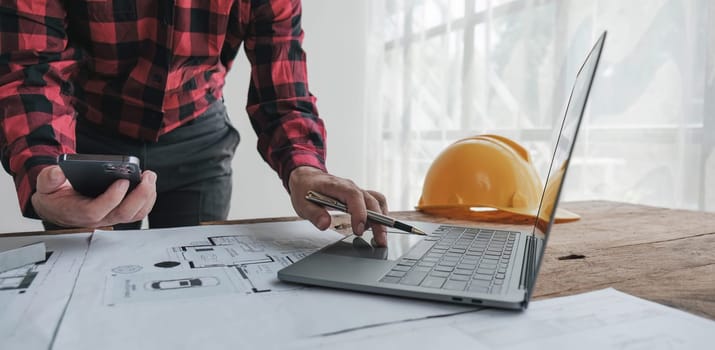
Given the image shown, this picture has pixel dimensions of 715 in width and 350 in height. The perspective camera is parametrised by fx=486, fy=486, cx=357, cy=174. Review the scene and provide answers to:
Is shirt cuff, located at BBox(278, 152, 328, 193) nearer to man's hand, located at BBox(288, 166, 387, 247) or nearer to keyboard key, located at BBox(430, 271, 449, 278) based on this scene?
man's hand, located at BBox(288, 166, 387, 247)

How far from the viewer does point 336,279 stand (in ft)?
1.39

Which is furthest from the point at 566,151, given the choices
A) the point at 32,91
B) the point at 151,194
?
the point at 32,91

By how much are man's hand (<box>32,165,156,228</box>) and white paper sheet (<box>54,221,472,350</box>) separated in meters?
0.04

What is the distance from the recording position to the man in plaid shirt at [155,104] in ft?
1.99

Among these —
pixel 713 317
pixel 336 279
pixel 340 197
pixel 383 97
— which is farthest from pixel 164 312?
pixel 383 97

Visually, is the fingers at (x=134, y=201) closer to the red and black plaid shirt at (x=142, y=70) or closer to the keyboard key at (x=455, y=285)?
the red and black plaid shirt at (x=142, y=70)

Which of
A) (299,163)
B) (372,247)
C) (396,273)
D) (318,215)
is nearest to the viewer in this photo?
(396,273)

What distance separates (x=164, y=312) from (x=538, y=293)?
0.31 meters

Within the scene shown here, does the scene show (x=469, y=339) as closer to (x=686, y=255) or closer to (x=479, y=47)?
(x=686, y=255)

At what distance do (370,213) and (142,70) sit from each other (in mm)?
519

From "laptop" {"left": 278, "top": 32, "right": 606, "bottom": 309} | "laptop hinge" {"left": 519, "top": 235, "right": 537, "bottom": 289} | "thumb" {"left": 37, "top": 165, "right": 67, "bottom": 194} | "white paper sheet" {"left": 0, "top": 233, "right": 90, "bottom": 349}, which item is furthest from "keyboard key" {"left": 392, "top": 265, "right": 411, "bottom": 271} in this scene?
"thumb" {"left": 37, "top": 165, "right": 67, "bottom": 194}

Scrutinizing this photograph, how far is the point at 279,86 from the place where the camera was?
2.88ft

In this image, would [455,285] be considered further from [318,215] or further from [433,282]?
[318,215]

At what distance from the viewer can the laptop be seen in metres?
0.38
